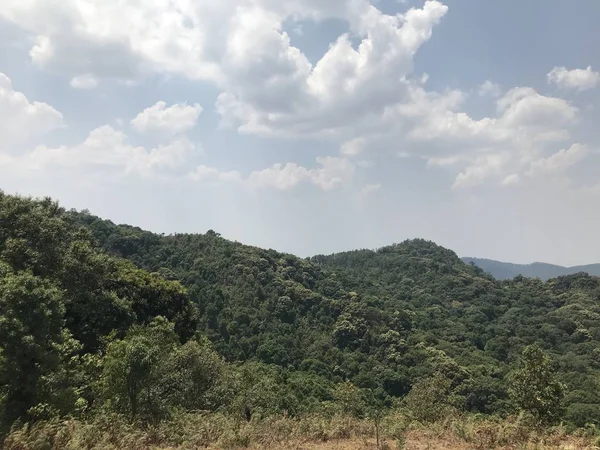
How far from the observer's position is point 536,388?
753 inches

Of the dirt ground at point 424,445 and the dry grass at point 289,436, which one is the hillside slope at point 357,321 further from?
the dirt ground at point 424,445

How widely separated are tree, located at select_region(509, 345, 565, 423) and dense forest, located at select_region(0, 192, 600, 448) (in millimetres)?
77

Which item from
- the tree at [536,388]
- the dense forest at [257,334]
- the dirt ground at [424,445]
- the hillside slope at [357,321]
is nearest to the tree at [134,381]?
the dense forest at [257,334]

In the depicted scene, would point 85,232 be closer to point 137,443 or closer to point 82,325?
point 82,325

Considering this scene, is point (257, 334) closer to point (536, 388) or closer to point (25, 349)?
point (536, 388)

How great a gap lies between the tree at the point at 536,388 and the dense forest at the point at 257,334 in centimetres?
8

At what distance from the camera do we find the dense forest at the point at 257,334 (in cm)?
1229

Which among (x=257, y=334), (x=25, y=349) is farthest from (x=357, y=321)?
(x=25, y=349)

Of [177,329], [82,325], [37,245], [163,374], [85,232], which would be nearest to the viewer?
[163,374]

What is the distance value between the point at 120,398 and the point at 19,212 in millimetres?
15801

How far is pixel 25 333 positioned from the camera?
1038cm

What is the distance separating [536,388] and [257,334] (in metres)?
64.0

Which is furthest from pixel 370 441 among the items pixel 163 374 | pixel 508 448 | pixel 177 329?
pixel 177 329

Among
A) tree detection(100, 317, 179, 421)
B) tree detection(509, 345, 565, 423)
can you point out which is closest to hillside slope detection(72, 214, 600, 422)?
tree detection(509, 345, 565, 423)
